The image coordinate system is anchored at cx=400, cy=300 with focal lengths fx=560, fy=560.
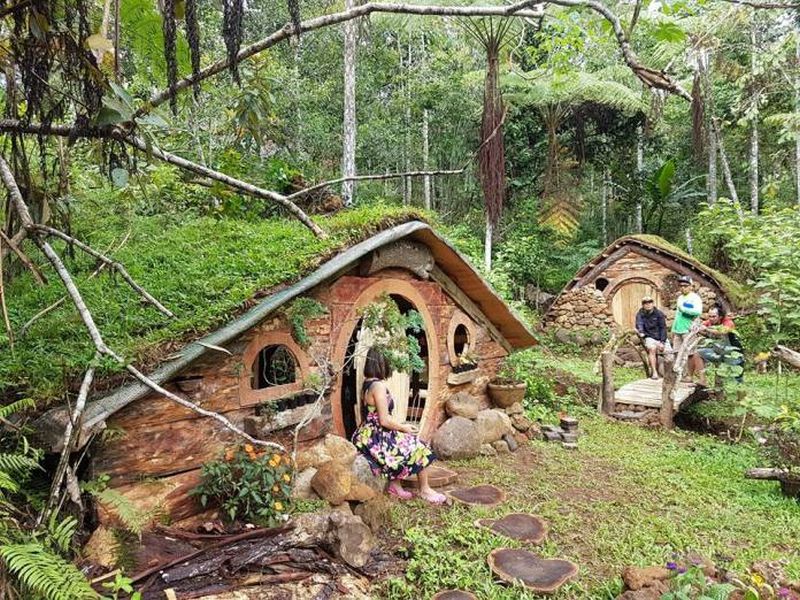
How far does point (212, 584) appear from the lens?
10.7 feet

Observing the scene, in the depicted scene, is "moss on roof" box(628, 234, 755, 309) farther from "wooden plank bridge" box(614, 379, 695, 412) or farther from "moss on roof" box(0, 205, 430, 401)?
"moss on roof" box(0, 205, 430, 401)

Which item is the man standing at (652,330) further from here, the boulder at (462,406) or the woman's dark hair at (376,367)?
the woman's dark hair at (376,367)

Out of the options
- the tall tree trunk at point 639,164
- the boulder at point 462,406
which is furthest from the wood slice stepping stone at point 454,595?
the tall tree trunk at point 639,164

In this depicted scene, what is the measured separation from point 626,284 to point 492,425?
30.1ft

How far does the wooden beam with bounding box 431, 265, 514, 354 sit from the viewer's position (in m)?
6.66

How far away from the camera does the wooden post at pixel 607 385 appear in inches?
336

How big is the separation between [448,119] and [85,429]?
49.8ft

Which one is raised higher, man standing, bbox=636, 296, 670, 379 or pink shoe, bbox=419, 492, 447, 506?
man standing, bbox=636, 296, 670, 379

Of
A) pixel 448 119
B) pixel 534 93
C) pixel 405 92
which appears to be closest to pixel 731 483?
pixel 534 93

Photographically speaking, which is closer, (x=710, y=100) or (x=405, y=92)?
(x=710, y=100)

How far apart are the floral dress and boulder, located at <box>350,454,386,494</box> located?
0.14 feet

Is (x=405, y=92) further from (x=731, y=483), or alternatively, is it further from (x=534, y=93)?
(x=731, y=483)

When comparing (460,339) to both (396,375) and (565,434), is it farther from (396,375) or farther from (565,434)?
(565,434)

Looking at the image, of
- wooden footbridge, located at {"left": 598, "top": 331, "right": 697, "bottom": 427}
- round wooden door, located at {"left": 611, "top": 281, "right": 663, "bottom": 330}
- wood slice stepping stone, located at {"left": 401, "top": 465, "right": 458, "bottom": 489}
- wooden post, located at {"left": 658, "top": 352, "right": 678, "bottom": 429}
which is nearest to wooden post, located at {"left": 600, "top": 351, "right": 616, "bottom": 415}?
wooden footbridge, located at {"left": 598, "top": 331, "right": 697, "bottom": 427}
